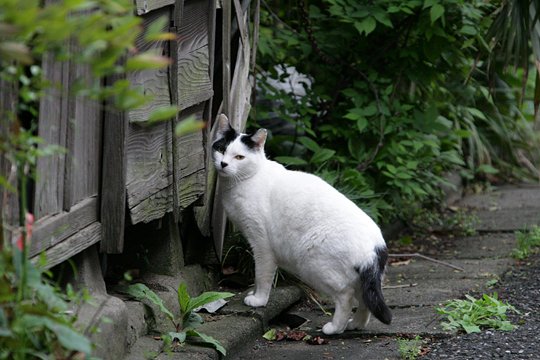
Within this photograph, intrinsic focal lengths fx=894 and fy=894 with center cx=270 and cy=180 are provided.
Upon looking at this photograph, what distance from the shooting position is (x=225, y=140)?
16.8 feet

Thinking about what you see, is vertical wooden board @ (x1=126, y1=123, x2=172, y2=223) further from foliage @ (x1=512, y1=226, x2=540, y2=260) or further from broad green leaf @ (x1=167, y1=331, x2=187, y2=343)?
foliage @ (x1=512, y1=226, x2=540, y2=260)

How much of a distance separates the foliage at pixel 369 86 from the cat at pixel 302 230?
49.1 inches

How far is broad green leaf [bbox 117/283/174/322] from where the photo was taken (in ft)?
13.7

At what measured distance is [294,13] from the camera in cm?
762

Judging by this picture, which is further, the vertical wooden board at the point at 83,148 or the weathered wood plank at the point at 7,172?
the vertical wooden board at the point at 83,148

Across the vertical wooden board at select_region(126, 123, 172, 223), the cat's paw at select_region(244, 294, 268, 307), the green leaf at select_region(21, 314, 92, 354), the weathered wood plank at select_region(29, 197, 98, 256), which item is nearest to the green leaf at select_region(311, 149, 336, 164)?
the cat's paw at select_region(244, 294, 268, 307)

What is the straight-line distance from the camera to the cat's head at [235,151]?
5.04 meters

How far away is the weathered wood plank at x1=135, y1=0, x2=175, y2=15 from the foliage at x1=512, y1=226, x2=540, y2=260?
3.50 m

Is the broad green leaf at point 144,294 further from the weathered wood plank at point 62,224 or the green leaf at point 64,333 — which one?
the green leaf at point 64,333

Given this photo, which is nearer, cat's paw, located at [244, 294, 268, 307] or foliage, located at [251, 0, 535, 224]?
cat's paw, located at [244, 294, 268, 307]

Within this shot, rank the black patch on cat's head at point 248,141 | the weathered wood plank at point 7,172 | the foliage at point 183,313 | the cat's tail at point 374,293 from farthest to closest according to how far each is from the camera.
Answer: the black patch on cat's head at point 248,141 → the cat's tail at point 374,293 → the foliage at point 183,313 → the weathered wood plank at point 7,172

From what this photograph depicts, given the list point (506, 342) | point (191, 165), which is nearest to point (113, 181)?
point (191, 165)

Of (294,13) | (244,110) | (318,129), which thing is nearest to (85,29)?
(244,110)

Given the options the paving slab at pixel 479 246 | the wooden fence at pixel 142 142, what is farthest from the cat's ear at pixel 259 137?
the paving slab at pixel 479 246
